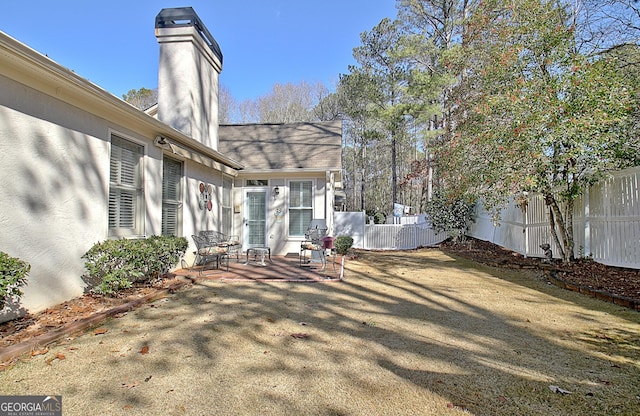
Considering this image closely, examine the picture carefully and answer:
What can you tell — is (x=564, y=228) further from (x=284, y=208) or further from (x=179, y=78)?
(x=179, y=78)

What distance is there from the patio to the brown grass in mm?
1292

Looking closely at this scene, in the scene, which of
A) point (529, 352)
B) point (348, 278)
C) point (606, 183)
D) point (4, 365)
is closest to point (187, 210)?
point (348, 278)

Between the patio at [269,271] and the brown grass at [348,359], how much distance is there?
4.24ft

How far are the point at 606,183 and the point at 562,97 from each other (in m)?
1.78

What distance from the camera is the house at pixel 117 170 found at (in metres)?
3.77

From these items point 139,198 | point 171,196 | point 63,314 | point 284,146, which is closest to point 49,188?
point 63,314

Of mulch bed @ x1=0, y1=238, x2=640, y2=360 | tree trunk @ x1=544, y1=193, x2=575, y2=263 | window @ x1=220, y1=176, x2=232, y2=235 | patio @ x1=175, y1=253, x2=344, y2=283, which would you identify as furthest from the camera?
window @ x1=220, y1=176, x2=232, y2=235

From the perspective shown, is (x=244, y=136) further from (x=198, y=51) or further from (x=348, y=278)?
(x=348, y=278)

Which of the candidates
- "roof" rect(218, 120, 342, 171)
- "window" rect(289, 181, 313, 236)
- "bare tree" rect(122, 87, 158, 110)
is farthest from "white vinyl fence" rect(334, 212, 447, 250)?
"bare tree" rect(122, 87, 158, 110)

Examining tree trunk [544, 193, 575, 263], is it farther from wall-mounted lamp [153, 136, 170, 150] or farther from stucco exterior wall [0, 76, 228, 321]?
stucco exterior wall [0, 76, 228, 321]

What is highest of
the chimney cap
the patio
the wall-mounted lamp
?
the chimney cap

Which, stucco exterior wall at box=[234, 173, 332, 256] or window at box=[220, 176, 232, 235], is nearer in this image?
window at box=[220, 176, 232, 235]

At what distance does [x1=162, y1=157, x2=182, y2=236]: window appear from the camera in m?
6.78

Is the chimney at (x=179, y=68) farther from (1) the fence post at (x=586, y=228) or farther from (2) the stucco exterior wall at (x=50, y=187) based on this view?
(1) the fence post at (x=586, y=228)
